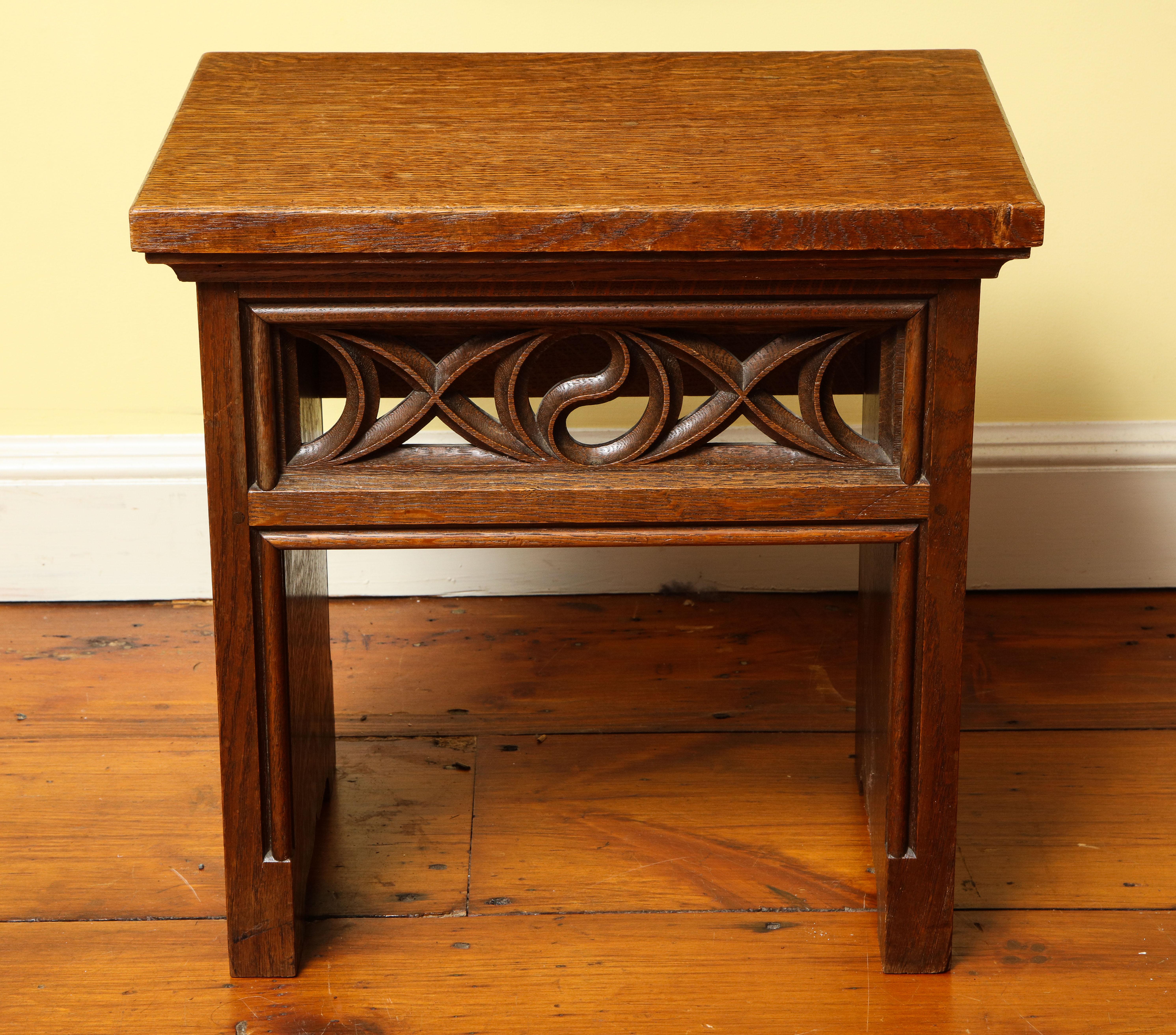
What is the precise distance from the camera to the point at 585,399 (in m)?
0.89

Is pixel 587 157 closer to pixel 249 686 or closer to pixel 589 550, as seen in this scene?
pixel 249 686

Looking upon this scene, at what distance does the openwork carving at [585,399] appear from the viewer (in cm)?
87

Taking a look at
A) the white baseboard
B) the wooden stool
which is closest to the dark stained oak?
the wooden stool

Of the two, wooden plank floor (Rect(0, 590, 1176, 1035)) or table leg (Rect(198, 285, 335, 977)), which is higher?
table leg (Rect(198, 285, 335, 977))

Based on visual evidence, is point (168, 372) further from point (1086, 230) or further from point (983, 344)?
point (1086, 230)

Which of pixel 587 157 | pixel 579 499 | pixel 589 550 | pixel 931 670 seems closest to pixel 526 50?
pixel 589 550

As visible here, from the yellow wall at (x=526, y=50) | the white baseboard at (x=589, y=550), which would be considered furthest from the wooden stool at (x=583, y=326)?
the white baseboard at (x=589, y=550)

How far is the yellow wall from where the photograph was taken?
61.9 inches

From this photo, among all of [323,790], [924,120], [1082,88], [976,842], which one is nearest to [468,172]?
[924,120]

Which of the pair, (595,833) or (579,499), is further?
(595,833)

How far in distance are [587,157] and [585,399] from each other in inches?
7.0

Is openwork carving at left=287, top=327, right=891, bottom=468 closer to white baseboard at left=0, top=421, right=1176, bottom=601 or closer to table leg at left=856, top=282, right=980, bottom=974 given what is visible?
table leg at left=856, top=282, right=980, bottom=974

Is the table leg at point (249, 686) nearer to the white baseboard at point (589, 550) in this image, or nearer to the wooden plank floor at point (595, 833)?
the wooden plank floor at point (595, 833)

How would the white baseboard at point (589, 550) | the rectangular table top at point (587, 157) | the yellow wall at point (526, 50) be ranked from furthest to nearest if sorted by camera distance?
the white baseboard at point (589, 550) < the yellow wall at point (526, 50) < the rectangular table top at point (587, 157)
